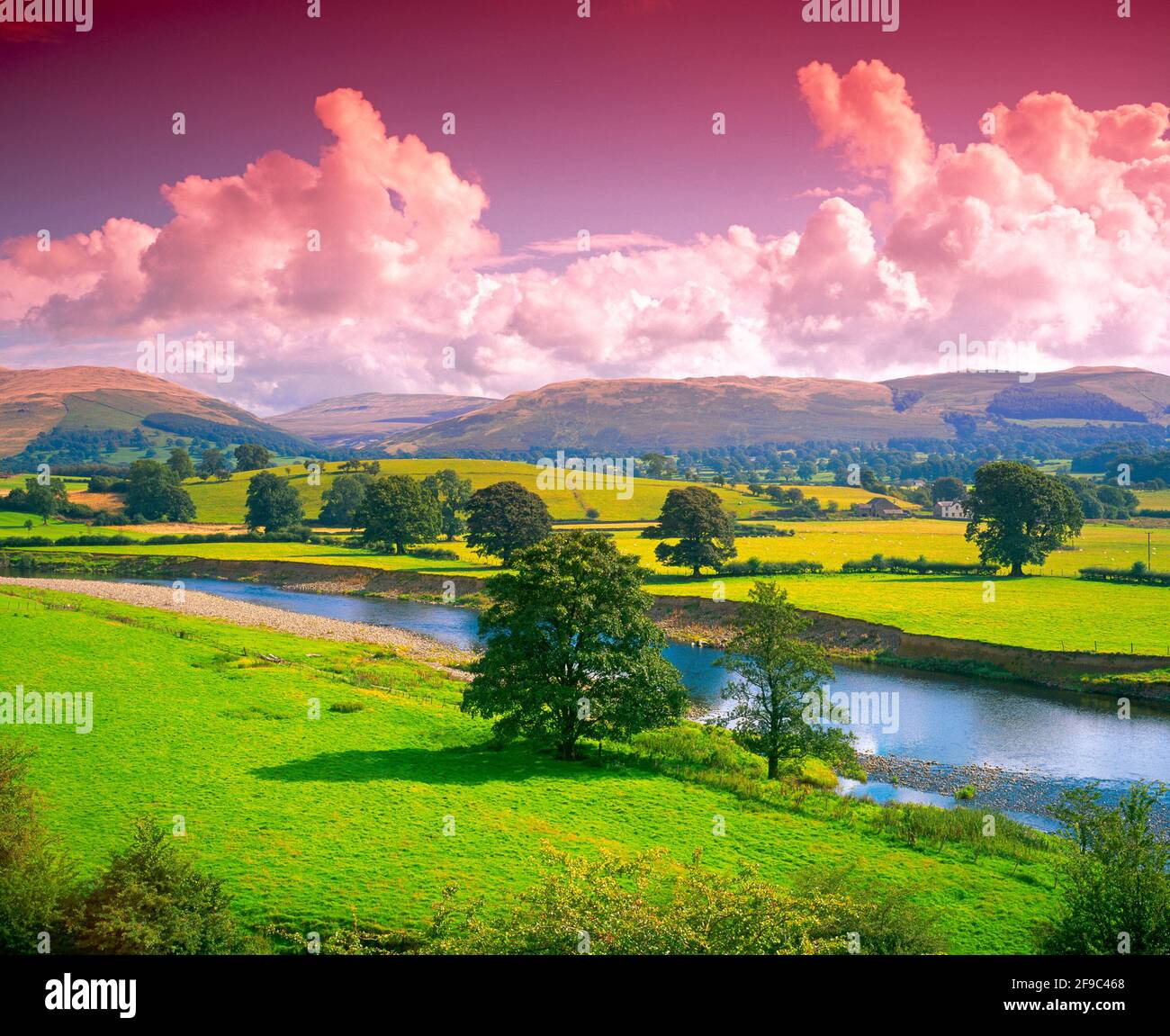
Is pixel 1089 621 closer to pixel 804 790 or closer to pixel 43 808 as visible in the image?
pixel 804 790

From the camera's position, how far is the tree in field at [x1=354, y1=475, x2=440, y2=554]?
136m

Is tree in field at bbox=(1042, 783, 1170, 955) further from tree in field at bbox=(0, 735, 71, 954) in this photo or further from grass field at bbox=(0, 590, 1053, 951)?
tree in field at bbox=(0, 735, 71, 954)

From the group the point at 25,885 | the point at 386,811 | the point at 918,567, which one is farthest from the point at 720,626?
the point at 25,885

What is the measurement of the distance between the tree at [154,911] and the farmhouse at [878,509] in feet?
572

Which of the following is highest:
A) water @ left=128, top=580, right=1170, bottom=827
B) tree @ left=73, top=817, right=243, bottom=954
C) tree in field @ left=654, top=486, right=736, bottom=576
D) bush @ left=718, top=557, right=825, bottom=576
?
tree in field @ left=654, top=486, right=736, bottom=576

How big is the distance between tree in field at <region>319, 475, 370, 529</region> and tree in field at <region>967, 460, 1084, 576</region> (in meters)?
113

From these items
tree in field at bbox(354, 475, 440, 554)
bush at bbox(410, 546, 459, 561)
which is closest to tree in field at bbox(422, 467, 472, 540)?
tree in field at bbox(354, 475, 440, 554)

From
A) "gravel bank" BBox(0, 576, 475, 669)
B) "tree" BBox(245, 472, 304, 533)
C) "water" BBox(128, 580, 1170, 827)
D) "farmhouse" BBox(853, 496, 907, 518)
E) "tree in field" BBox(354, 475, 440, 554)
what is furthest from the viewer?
"farmhouse" BBox(853, 496, 907, 518)

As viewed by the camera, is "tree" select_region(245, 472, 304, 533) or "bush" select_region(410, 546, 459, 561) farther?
"tree" select_region(245, 472, 304, 533)

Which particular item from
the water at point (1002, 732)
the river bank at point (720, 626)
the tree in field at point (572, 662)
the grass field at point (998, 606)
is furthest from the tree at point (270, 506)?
the tree in field at point (572, 662)

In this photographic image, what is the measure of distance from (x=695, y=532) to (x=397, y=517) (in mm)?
50913

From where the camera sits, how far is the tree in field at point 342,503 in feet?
570

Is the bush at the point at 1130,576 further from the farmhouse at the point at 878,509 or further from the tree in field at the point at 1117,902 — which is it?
the farmhouse at the point at 878,509
